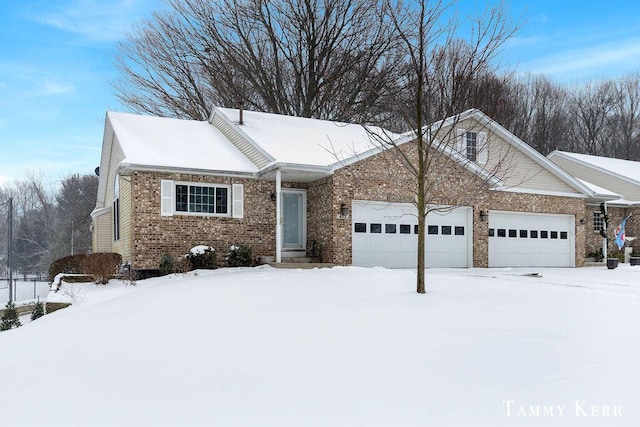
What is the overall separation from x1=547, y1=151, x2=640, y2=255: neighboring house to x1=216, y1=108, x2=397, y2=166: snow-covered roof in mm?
10359

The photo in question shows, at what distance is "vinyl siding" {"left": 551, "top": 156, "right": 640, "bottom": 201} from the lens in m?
24.7

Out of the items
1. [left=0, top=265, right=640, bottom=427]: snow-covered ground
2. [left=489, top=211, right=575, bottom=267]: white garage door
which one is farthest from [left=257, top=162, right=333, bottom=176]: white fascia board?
[left=489, top=211, right=575, bottom=267]: white garage door

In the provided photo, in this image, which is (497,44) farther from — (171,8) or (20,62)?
(171,8)

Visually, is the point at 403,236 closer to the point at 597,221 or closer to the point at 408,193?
the point at 408,193

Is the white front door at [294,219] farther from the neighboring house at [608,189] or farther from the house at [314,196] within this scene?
the neighboring house at [608,189]

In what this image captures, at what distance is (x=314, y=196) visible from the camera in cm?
1622

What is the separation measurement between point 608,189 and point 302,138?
16.4m

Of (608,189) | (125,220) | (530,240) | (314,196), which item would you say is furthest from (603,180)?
(125,220)

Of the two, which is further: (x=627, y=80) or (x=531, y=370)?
(x=627, y=80)

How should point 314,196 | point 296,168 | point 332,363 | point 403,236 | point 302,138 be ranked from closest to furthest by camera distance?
point 332,363 < point 296,168 < point 314,196 < point 403,236 < point 302,138

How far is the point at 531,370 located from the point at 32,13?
14.5 meters

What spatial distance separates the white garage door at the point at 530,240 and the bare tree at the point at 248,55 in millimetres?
11476

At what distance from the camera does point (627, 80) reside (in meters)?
41.3

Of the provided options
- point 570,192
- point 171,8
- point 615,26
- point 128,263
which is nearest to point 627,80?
point 615,26
